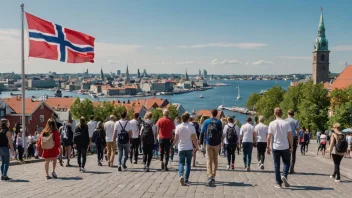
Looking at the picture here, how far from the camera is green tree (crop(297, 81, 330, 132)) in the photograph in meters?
60.8

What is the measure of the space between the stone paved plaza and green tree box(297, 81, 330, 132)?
50533 millimetres

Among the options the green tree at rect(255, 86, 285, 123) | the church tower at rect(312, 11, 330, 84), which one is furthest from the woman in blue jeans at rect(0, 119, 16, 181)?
the church tower at rect(312, 11, 330, 84)

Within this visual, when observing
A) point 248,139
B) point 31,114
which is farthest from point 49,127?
point 31,114

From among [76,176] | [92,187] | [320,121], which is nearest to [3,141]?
[76,176]

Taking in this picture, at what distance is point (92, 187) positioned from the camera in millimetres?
9312

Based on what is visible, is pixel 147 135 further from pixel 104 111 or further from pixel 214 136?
pixel 104 111

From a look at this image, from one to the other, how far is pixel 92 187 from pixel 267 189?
4.18 m

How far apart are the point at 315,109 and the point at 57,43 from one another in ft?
170

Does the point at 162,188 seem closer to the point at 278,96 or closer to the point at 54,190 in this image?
the point at 54,190

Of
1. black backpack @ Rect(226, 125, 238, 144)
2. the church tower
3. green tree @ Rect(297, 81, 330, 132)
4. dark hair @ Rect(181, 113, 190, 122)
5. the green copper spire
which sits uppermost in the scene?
the green copper spire

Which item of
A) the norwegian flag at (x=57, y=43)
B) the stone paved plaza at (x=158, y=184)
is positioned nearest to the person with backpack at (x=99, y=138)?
the stone paved plaza at (x=158, y=184)

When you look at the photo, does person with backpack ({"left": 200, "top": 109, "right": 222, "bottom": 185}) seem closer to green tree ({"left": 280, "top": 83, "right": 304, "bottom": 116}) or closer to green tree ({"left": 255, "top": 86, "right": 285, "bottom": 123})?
green tree ({"left": 280, "top": 83, "right": 304, "bottom": 116})

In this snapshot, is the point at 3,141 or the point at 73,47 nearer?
the point at 3,141

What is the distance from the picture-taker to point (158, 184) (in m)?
9.70
